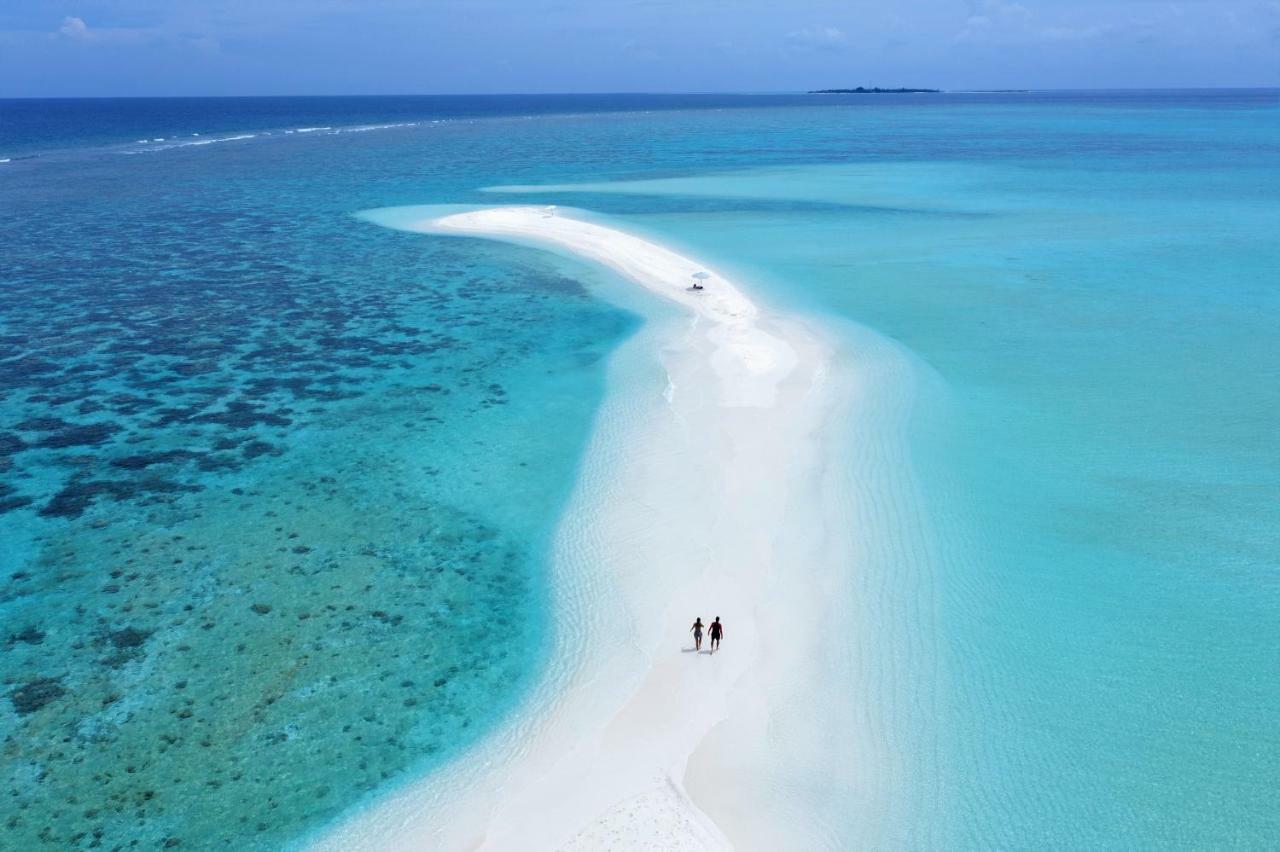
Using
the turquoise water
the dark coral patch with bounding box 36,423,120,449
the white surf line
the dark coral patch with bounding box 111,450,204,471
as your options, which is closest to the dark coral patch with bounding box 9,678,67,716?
the turquoise water

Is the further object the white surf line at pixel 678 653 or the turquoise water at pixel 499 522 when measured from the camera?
the turquoise water at pixel 499 522

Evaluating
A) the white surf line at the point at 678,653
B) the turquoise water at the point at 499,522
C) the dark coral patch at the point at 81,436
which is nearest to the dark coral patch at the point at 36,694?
the turquoise water at the point at 499,522

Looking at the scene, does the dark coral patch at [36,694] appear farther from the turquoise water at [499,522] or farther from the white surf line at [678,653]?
the white surf line at [678,653]

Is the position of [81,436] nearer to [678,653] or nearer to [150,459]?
[150,459]

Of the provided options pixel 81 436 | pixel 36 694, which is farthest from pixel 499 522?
pixel 81 436

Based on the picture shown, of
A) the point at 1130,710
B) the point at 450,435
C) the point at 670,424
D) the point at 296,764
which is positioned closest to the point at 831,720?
the point at 1130,710
